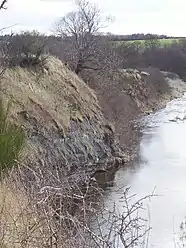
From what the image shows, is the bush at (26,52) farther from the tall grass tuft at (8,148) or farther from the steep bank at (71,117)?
the tall grass tuft at (8,148)

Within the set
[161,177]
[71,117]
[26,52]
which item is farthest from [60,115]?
[161,177]

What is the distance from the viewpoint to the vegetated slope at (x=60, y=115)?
18.0 m

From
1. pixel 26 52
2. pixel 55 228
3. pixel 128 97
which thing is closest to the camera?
pixel 55 228

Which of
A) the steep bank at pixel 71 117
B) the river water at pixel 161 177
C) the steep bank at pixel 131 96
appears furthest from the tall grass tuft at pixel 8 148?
the steep bank at pixel 131 96

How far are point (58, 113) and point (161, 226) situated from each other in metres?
9.91

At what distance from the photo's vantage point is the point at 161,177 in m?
16.2

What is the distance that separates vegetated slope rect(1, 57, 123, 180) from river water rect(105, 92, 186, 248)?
59.1 inches

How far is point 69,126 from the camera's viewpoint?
20.0m

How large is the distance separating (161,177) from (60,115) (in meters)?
5.49

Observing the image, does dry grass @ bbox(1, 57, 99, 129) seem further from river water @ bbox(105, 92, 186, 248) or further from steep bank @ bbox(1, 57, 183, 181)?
river water @ bbox(105, 92, 186, 248)

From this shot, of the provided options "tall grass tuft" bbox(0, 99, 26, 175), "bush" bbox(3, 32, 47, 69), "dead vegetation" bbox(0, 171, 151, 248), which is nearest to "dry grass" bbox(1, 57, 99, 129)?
"bush" bbox(3, 32, 47, 69)

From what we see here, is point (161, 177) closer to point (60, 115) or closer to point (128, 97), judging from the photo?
point (60, 115)

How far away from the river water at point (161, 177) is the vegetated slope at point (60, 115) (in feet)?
4.93

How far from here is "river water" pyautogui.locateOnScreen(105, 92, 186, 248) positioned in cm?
1122
